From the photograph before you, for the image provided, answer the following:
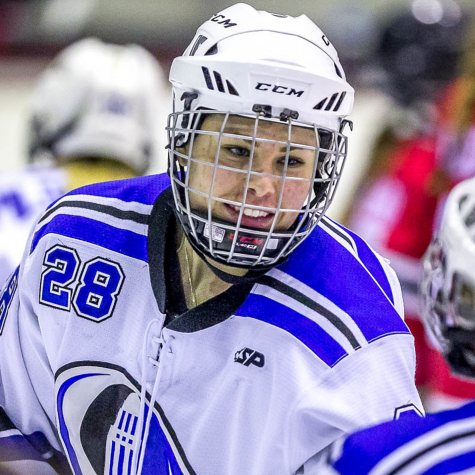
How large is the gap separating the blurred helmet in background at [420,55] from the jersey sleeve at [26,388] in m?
2.51

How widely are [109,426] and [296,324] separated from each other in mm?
452

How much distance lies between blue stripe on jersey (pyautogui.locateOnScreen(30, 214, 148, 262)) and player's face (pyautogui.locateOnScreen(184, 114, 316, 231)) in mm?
202

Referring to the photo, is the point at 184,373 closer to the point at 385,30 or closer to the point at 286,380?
the point at 286,380

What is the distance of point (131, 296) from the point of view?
1837 millimetres

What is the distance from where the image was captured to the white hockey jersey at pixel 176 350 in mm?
1668

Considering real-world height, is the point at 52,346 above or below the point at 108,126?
below

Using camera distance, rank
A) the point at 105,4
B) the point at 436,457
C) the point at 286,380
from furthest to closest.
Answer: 1. the point at 105,4
2. the point at 286,380
3. the point at 436,457

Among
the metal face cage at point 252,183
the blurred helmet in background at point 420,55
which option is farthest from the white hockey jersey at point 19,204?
the blurred helmet in background at point 420,55

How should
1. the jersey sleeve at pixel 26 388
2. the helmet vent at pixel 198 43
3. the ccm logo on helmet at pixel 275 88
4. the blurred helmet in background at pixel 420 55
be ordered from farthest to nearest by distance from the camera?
1. the blurred helmet in background at pixel 420 55
2. the jersey sleeve at pixel 26 388
3. the helmet vent at pixel 198 43
4. the ccm logo on helmet at pixel 275 88

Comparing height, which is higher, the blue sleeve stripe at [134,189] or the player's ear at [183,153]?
the player's ear at [183,153]

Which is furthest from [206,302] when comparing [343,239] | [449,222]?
[449,222]

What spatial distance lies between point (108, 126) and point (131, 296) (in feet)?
4.72

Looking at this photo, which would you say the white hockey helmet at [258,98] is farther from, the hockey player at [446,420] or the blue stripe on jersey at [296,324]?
the hockey player at [446,420]

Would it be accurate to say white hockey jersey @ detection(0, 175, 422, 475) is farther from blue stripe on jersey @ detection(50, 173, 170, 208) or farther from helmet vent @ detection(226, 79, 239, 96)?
helmet vent @ detection(226, 79, 239, 96)
